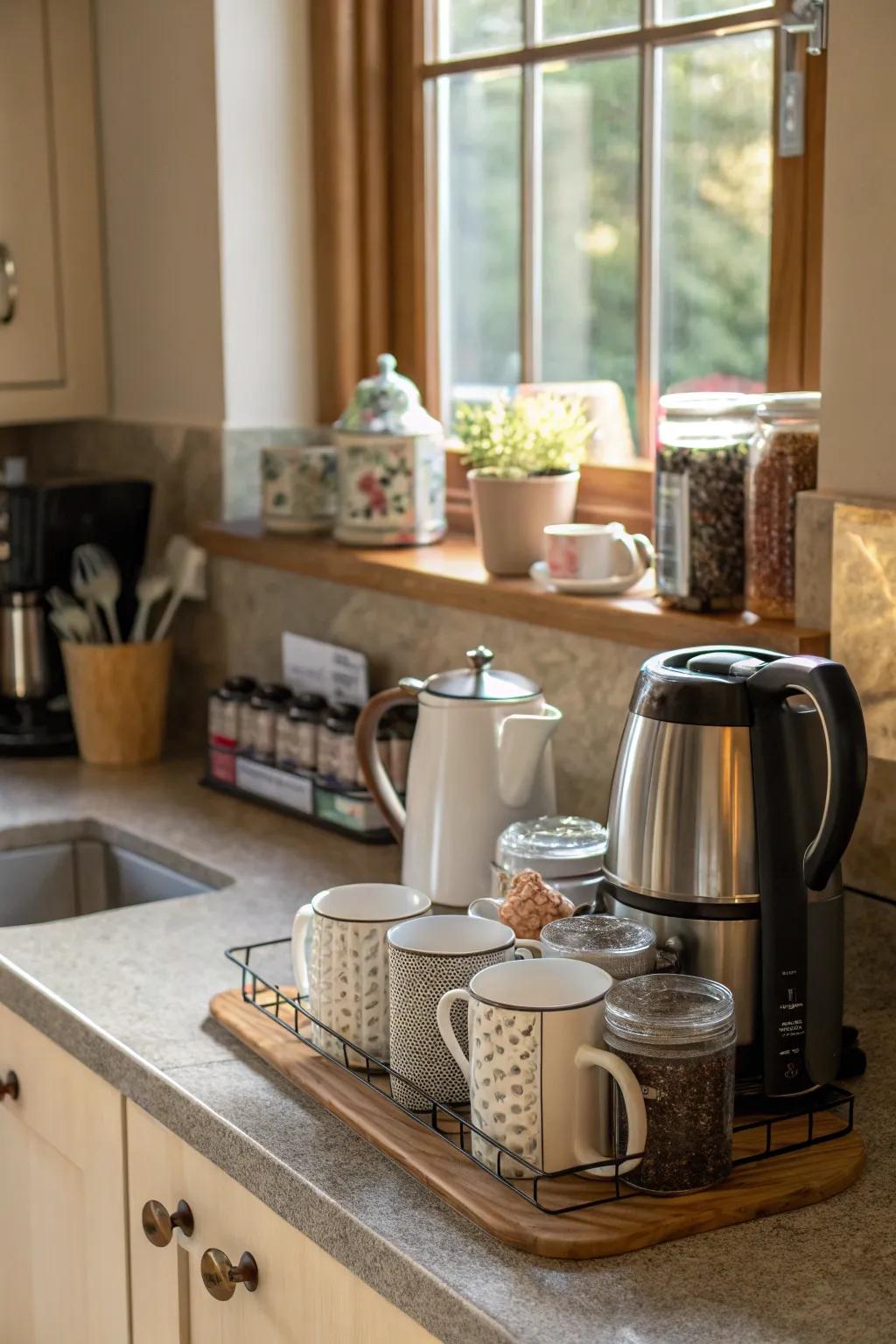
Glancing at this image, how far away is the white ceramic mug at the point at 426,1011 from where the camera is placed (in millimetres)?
1095

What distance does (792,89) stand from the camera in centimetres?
158

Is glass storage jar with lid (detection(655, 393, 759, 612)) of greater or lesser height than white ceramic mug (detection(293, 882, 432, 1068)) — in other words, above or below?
above

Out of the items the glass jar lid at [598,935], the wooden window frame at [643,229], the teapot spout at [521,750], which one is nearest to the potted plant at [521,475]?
the wooden window frame at [643,229]

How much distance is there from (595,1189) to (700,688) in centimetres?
32

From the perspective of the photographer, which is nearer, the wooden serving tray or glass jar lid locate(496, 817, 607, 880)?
the wooden serving tray

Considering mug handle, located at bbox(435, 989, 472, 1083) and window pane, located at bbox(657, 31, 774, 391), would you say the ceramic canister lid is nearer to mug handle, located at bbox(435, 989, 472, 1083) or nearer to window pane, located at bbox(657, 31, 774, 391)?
window pane, located at bbox(657, 31, 774, 391)

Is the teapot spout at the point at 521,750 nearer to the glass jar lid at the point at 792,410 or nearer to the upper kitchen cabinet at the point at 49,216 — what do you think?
the glass jar lid at the point at 792,410

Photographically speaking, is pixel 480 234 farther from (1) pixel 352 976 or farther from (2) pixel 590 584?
(1) pixel 352 976

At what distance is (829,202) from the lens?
136 centimetres

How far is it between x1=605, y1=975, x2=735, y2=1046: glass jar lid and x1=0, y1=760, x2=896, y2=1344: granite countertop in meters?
0.12

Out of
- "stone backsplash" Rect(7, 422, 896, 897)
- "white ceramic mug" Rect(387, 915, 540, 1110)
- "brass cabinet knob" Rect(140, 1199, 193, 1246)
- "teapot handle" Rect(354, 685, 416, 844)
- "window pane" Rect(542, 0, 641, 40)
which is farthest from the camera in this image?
"window pane" Rect(542, 0, 641, 40)

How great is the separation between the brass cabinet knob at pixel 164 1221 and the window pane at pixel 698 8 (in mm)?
1255

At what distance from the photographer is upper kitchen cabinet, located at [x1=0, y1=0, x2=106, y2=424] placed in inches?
88.0

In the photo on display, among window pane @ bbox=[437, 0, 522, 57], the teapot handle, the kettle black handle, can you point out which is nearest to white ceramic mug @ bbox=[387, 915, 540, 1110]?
the kettle black handle
